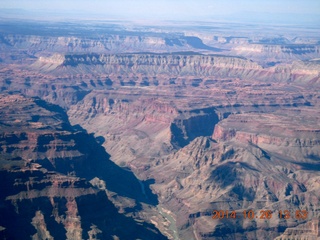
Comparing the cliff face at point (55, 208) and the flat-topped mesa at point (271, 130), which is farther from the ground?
the cliff face at point (55, 208)

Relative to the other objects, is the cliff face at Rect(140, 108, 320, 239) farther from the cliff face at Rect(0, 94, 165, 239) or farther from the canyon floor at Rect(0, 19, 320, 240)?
the cliff face at Rect(0, 94, 165, 239)

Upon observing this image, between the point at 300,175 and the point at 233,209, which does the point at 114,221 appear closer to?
the point at 233,209

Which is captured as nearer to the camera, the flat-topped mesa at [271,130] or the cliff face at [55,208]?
the cliff face at [55,208]

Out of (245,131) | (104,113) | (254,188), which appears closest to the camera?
(254,188)

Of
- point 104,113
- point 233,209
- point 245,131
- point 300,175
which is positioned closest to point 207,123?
point 245,131

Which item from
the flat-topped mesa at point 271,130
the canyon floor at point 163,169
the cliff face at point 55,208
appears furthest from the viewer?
the flat-topped mesa at point 271,130
